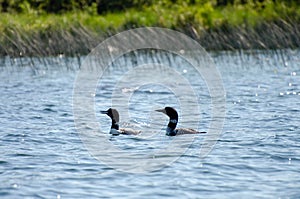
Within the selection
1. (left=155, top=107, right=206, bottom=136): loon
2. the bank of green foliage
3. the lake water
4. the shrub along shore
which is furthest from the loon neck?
the bank of green foliage

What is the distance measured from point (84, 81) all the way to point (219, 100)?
5304 mm

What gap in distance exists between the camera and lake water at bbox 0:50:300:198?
10.2 meters

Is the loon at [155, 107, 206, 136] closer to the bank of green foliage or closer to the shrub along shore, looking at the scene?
the shrub along shore

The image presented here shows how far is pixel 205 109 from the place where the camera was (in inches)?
682

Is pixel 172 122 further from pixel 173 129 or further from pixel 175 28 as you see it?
pixel 175 28

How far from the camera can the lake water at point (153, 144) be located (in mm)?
10188

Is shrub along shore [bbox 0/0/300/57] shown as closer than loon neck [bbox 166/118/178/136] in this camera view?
No

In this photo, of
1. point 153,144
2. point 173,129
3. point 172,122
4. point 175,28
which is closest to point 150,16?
point 175,28

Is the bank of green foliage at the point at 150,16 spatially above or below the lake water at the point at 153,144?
above

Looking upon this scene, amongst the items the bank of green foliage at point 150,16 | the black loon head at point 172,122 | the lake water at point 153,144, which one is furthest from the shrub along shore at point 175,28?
the black loon head at point 172,122

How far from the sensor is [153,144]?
13164 millimetres

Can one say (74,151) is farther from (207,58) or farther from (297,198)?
(207,58)

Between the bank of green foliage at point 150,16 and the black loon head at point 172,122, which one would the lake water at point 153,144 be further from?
the bank of green foliage at point 150,16

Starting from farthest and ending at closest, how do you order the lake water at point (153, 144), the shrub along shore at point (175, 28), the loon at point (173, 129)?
the shrub along shore at point (175, 28) < the loon at point (173, 129) < the lake water at point (153, 144)
